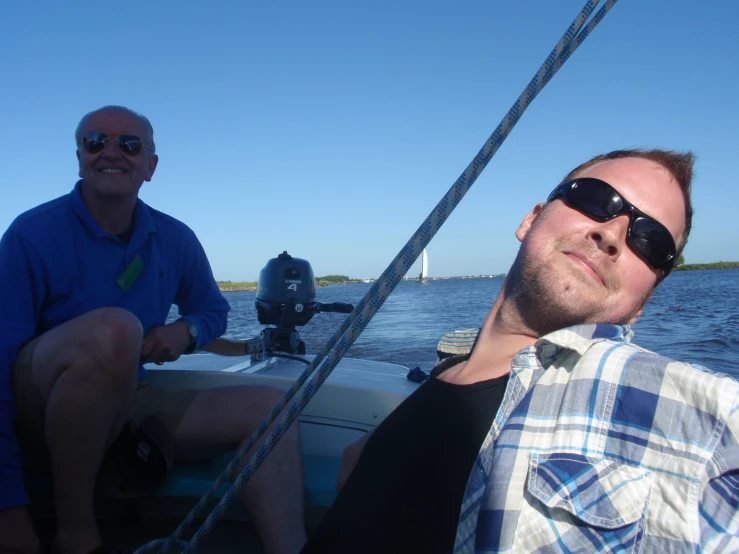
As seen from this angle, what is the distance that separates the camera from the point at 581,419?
0.88m

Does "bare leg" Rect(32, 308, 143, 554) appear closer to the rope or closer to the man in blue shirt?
the man in blue shirt

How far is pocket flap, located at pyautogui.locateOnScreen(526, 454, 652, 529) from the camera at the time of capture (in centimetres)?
79

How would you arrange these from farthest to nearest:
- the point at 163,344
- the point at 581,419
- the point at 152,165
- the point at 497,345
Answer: the point at 152,165 → the point at 163,344 → the point at 497,345 → the point at 581,419

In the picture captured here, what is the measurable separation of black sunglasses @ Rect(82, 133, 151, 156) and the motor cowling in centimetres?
142

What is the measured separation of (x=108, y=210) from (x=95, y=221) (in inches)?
2.7

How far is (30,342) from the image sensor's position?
1.55 meters

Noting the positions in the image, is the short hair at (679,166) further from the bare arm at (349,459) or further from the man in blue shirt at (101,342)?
the man in blue shirt at (101,342)

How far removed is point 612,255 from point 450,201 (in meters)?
0.45

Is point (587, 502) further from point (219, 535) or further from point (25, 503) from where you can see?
point (219, 535)

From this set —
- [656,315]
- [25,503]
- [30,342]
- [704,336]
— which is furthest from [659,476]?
[656,315]

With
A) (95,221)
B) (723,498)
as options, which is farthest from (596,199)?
(95,221)

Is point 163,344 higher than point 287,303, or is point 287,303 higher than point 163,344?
point 163,344

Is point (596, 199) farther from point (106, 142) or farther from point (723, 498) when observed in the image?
point (106, 142)

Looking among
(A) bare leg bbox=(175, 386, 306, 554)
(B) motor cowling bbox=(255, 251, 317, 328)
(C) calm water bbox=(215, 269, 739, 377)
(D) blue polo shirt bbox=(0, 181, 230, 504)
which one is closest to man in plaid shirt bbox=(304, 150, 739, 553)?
(A) bare leg bbox=(175, 386, 306, 554)
